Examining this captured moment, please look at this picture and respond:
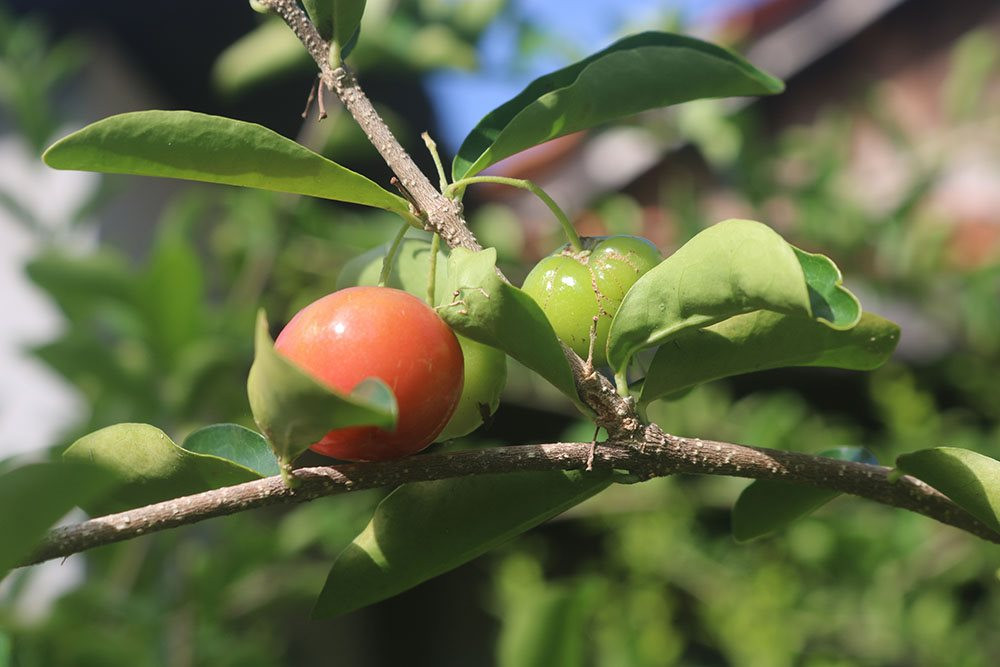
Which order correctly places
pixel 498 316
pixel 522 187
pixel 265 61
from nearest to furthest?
pixel 498 316 < pixel 522 187 < pixel 265 61

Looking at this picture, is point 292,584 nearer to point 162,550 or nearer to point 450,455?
point 162,550

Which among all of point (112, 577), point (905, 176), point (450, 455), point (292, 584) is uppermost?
point (450, 455)

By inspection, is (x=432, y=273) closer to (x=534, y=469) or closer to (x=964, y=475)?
(x=534, y=469)

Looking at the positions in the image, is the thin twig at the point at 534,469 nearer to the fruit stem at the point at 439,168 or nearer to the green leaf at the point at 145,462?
the green leaf at the point at 145,462

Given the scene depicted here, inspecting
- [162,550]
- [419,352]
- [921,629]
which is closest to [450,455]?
[419,352]

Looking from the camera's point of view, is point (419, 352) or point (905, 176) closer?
point (419, 352)

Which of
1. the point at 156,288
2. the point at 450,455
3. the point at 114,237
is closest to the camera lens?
the point at 450,455

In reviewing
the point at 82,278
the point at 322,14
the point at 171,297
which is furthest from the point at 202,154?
the point at 82,278
